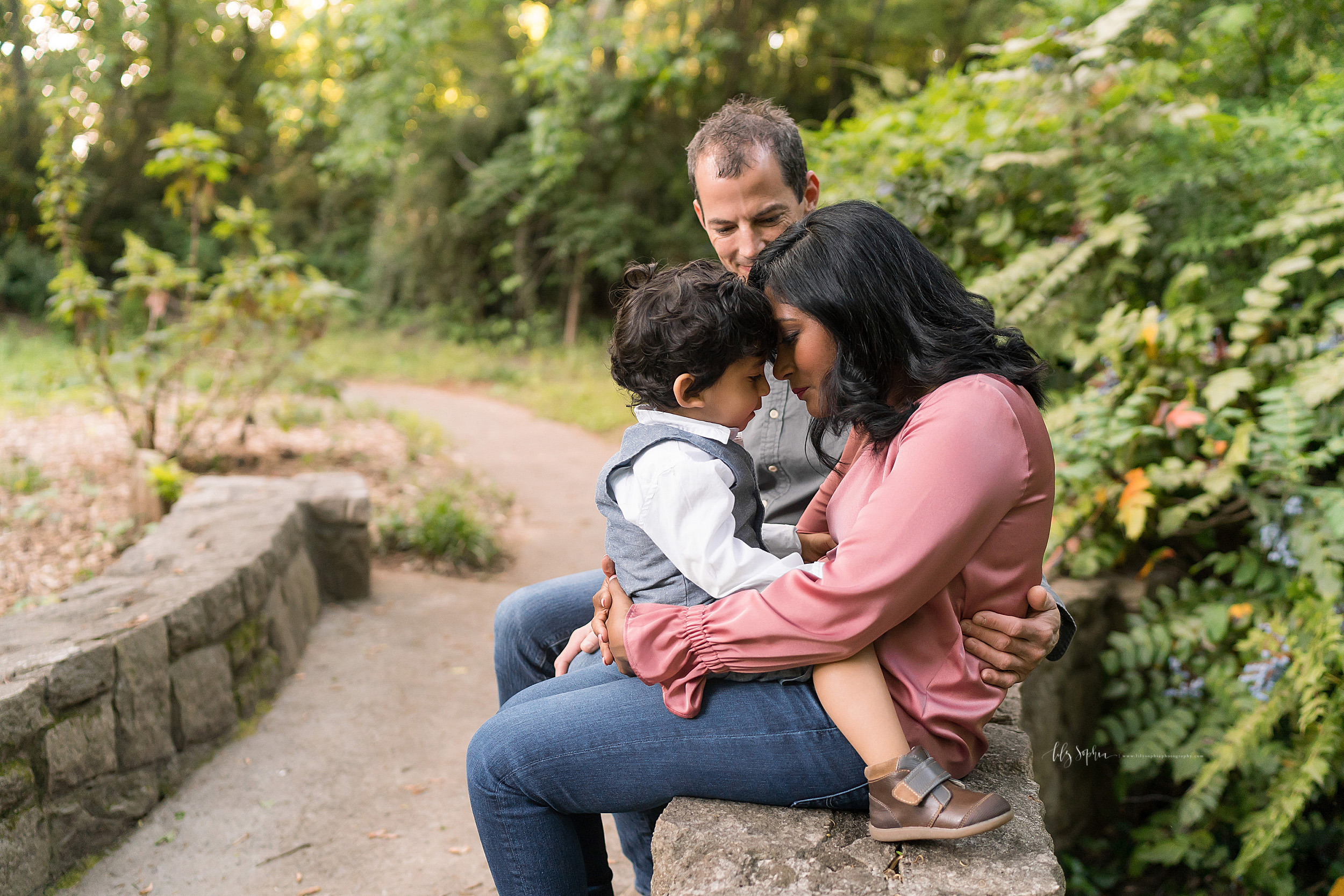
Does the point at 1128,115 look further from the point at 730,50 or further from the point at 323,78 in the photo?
the point at 323,78

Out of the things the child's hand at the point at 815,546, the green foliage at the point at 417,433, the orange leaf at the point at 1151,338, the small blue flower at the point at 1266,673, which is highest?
the orange leaf at the point at 1151,338

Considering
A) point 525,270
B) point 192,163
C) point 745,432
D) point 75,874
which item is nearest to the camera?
point 75,874

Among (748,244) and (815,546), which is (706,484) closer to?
(815,546)

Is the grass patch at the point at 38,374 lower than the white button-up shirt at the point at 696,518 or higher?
lower

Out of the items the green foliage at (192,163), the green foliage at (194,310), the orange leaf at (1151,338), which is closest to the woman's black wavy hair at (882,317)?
the orange leaf at (1151,338)

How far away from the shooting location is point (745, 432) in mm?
2367

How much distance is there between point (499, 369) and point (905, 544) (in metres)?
11.0

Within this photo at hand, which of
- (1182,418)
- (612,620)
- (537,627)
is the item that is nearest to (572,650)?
(537,627)

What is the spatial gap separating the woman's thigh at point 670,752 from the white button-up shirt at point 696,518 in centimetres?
19

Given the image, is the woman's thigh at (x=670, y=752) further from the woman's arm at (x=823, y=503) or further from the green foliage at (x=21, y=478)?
the green foliage at (x=21, y=478)

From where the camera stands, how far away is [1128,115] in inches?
133

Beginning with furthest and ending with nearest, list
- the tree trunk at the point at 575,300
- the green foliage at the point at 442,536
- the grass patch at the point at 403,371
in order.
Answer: the tree trunk at the point at 575,300 → the grass patch at the point at 403,371 → the green foliage at the point at 442,536

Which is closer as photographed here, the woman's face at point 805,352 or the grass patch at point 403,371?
the woman's face at point 805,352

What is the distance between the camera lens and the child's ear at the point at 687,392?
159cm
